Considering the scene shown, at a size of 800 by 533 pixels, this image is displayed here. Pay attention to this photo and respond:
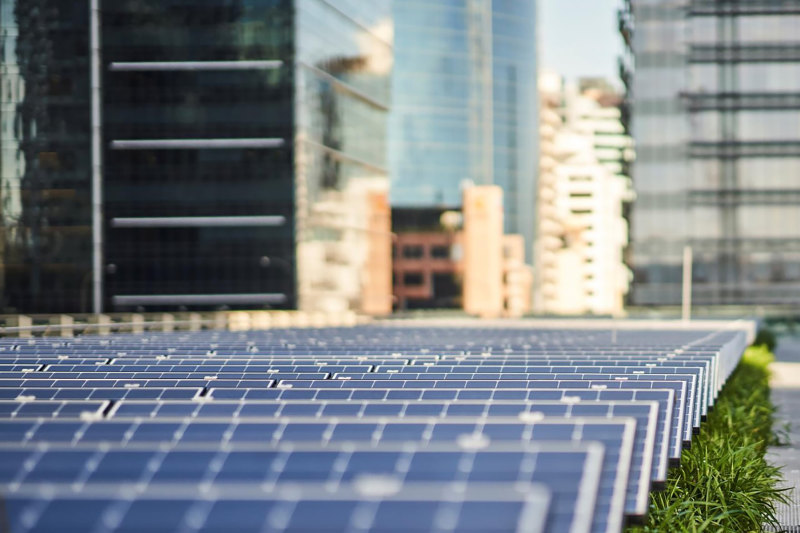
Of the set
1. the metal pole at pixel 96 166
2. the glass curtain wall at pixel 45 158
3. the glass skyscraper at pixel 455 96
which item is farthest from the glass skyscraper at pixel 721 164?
the glass skyscraper at pixel 455 96

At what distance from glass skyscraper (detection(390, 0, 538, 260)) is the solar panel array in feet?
450

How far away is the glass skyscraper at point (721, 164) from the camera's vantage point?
103 meters

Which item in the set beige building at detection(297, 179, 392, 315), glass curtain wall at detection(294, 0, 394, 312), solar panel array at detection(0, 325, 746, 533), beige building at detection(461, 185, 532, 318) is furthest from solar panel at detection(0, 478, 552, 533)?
beige building at detection(461, 185, 532, 318)

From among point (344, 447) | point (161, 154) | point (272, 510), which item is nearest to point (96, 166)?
point (161, 154)

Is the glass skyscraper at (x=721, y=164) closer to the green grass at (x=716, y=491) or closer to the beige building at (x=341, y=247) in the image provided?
the beige building at (x=341, y=247)

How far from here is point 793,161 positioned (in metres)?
105

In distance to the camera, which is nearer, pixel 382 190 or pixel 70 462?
pixel 70 462

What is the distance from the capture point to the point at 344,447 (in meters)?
8.83

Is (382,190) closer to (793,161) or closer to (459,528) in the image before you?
(793,161)

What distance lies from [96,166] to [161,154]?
16.3ft

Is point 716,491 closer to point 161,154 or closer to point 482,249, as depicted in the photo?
point 161,154

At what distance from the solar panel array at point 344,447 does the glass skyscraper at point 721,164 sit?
283ft

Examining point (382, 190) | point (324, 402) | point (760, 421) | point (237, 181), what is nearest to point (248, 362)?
point (324, 402)

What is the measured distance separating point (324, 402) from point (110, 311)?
289 feet
